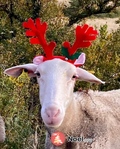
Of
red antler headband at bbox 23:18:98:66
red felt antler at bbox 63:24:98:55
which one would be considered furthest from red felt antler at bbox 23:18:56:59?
red felt antler at bbox 63:24:98:55

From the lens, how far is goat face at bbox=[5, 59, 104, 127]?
476 centimetres

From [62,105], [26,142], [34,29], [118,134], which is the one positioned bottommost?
[26,142]

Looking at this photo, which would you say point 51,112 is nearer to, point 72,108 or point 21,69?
point 72,108

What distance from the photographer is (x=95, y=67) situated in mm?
9773

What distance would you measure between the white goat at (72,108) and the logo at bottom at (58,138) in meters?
0.04

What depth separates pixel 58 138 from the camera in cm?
533

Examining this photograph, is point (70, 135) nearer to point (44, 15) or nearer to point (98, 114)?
point (98, 114)

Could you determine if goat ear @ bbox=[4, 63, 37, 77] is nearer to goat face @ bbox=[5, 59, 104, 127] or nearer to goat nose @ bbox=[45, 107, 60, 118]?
goat face @ bbox=[5, 59, 104, 127]

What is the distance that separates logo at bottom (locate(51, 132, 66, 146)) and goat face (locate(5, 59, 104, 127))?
1.31 ft

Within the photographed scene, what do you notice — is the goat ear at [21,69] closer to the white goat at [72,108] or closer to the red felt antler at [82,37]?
the white goat at [72,108]

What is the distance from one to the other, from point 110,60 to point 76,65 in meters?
4.81

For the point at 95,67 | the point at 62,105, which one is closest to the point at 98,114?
the point at 62,105

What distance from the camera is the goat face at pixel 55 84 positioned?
476 cm

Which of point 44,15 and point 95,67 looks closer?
point 95,67
